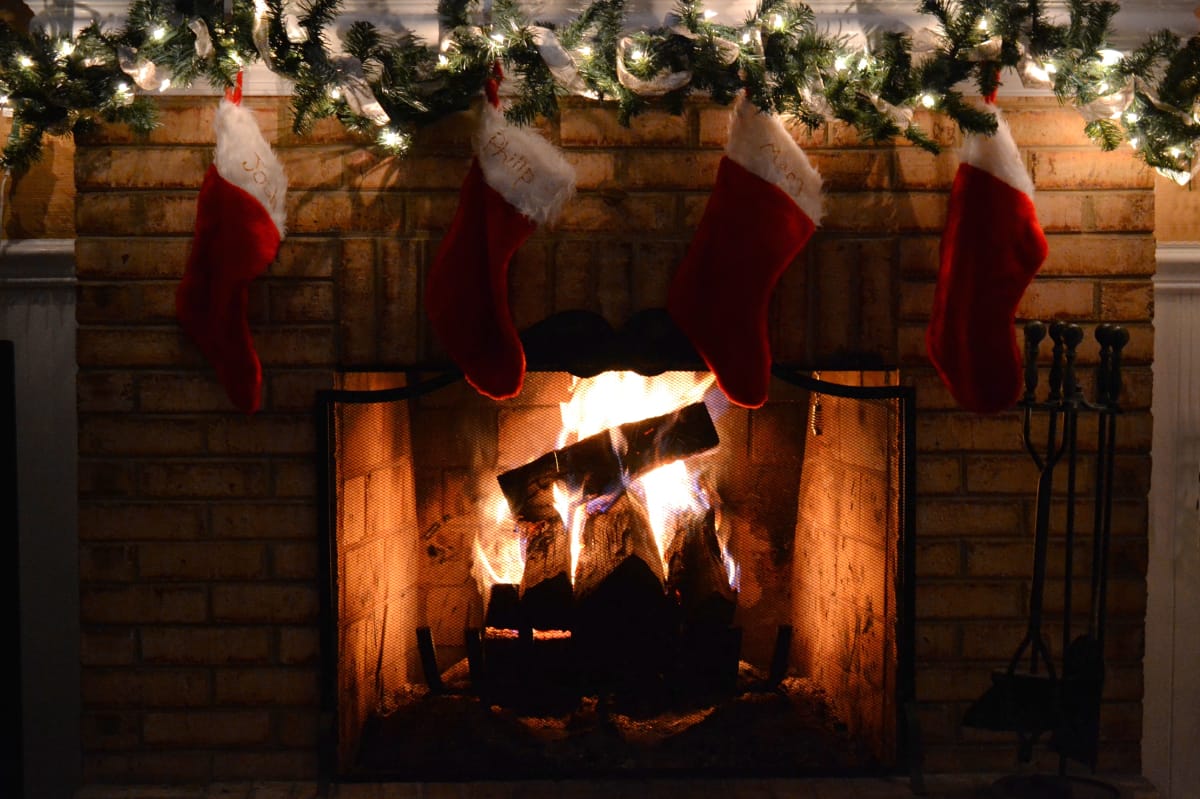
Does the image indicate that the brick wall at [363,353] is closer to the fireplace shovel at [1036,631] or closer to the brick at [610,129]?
the brick at [610,129]

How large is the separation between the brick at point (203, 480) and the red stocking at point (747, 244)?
89cm

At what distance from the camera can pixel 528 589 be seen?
7.17 ft

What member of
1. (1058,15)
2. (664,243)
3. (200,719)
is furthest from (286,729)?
(1058,15)

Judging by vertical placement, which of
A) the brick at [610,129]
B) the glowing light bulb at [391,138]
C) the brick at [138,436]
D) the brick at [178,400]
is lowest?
the brick at [138,436]

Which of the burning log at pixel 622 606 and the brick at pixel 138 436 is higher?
the brick at pixel 138 436

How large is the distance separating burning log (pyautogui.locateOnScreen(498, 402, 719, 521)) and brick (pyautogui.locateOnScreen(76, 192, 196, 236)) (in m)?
0.80

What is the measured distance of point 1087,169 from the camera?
2090 mm

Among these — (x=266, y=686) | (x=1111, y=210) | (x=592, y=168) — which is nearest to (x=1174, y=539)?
(x=1111, y=210)

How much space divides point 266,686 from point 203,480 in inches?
16.6

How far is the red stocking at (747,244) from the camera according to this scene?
192 centimetres

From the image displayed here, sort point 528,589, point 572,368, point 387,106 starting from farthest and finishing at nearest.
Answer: point 528,589, point 572,368, point 387,106

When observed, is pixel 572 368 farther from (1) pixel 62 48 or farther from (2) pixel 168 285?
(1) pixel 62 48

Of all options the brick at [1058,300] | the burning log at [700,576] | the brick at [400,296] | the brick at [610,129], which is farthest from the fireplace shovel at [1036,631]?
the brick at [400,296]

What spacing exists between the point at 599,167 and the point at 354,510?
2.73 ft
